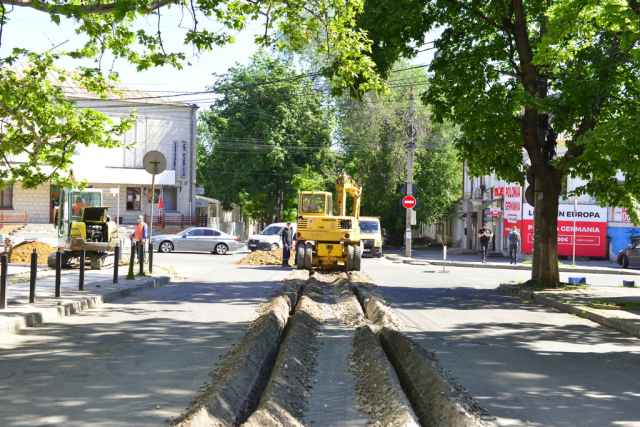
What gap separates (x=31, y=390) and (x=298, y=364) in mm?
2707

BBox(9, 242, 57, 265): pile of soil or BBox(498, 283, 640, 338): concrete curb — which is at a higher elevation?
BBox(9, 242, 57, 265): pile of soil

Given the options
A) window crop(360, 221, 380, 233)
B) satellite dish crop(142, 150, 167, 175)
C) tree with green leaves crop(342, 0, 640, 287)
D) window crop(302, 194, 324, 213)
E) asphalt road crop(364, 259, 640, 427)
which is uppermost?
tree with green leaves crop(342, 0, 640, 287)

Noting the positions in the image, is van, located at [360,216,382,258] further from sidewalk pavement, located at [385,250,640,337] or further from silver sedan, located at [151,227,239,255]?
sidewalk pavement, located at [385,250,640,337]

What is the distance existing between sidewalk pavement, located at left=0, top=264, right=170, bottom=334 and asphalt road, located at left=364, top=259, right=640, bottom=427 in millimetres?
5793

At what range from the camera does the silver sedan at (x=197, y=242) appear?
110 feet

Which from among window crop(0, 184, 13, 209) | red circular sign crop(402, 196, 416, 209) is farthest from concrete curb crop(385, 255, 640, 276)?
window crop(0, 184, 13, 209)

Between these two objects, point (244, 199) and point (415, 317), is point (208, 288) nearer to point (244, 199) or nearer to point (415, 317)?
point (415, 317)

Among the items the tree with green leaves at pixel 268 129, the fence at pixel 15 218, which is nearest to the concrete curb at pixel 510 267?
the tree with green leaves at pixel 268 129

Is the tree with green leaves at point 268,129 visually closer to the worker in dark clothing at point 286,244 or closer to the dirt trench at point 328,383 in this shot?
the worker in dark clothing at point 286,244

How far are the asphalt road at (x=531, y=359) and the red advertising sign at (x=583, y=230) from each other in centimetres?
2177

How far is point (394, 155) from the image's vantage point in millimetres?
43344

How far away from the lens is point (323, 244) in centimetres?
2233

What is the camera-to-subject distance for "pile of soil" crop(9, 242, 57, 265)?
21.8 m

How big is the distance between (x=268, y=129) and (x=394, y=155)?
928cm
